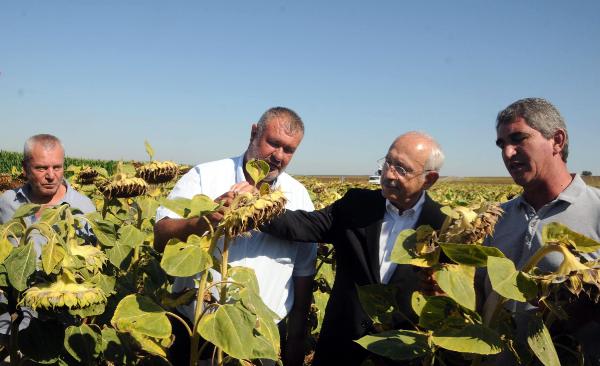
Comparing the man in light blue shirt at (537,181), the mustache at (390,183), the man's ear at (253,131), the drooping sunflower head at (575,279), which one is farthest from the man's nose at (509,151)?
the man's ear at (253,131)

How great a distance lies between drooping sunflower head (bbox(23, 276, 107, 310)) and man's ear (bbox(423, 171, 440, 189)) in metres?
1.35

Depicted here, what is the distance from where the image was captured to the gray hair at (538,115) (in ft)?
7.06

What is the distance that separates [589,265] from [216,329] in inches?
38.4

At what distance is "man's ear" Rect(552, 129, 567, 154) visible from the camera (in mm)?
2198

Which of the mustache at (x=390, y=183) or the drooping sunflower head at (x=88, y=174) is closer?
the mustache at (x=390, y=183)

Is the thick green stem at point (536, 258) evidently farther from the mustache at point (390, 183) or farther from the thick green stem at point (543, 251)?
the mustache at point (390, 183)

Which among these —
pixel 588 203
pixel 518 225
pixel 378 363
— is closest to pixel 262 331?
pixel 378 363

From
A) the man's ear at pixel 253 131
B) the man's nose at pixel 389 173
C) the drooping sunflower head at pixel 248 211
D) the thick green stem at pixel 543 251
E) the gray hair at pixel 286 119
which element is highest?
the gray hair at pixel 286 119

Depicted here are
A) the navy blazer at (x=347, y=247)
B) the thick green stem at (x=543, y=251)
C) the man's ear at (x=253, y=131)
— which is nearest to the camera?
the thick green stem at (x=543, y=251)

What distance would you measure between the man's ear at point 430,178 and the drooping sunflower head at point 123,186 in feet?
4.41

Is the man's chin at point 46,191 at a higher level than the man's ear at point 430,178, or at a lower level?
lower

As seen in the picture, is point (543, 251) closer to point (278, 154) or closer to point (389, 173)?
point (389, 173)

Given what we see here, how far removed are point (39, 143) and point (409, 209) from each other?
254 cm

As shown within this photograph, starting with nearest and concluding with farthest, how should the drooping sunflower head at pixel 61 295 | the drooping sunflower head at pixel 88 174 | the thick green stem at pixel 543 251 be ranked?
the thick green stem at pixel 543 251 < the drooping sunflower head at pixel 61 295 < the drooping sunflower head at pixel 88 174
